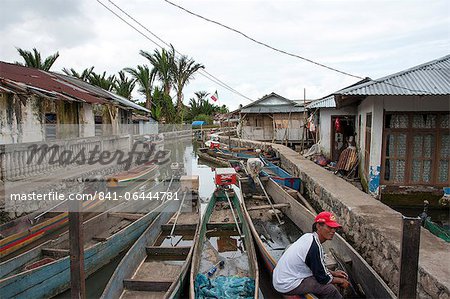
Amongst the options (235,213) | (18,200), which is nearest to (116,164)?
(18,200)

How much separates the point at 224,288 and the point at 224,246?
2437 mm

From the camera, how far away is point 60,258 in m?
5.48

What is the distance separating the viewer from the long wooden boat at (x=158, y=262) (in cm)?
474

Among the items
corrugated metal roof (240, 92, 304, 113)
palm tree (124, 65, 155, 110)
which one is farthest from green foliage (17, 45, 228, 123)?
corrugated metal roof (240, 92, 304, 113)

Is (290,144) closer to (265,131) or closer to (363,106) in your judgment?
(265,131)

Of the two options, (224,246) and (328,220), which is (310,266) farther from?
(224,246)

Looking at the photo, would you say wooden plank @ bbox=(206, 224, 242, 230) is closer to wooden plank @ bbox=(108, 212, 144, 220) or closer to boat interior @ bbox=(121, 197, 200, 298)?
boat interior @ bbox=(121, 197, 200, 298)

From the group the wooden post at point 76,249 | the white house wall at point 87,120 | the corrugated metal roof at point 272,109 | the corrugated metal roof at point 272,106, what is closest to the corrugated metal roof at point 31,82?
the white house wall at point 87,120

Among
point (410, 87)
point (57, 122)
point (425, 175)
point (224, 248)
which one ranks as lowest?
point (224, 248)

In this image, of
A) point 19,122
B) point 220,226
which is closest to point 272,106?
point 220,226

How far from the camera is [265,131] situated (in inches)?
980

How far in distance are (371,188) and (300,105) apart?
54.8ft

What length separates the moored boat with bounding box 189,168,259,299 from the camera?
4.64 m

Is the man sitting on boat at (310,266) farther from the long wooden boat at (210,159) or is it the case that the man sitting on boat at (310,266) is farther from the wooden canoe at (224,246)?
the long wooden boat at (210,159)
